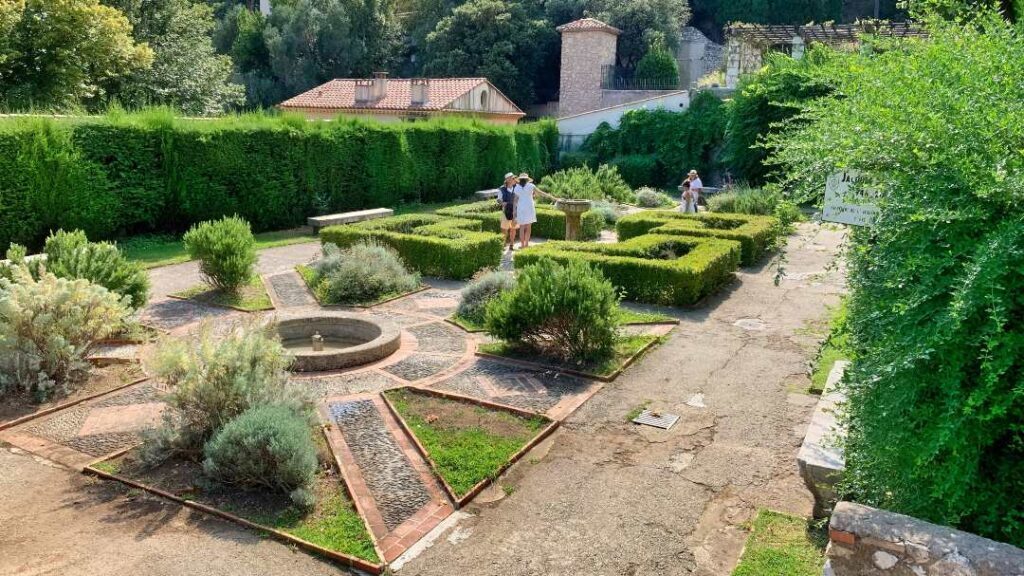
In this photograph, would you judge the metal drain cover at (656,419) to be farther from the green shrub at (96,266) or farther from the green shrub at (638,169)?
the green shrub at (638,169)

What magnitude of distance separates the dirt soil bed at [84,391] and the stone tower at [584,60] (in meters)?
33.4

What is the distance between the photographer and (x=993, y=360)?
316 centimetres

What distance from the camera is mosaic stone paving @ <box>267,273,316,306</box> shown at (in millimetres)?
10156

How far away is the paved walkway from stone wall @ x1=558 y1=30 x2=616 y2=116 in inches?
1224

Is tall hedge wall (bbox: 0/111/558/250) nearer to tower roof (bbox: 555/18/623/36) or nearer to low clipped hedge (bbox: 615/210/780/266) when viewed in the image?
low clipped hedge (bbox: 615/210/780/266)

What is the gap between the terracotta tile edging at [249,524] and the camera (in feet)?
13.8

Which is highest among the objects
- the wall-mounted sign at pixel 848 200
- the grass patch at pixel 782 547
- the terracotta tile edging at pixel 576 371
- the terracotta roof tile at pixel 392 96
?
the terracotta roof tile at pixel 392 96

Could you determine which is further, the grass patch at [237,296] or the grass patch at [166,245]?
the grass patch at [166,245]

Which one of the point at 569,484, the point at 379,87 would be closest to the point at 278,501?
the point at 569,484

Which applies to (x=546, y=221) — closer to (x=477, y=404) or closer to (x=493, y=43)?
(x=477, y=404)

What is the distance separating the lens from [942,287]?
3.31 meters

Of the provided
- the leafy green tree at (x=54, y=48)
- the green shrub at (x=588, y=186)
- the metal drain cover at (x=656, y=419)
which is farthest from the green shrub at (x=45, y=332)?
the green shrub at (x=588, y=186)

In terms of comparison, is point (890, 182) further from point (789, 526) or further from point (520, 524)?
point (520, 524)

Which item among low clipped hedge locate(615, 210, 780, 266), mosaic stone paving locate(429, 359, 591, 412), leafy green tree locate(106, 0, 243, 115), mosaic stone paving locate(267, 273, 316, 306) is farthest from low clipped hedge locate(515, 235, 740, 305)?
leafy green tree locate(106, 0, 243, 115)
